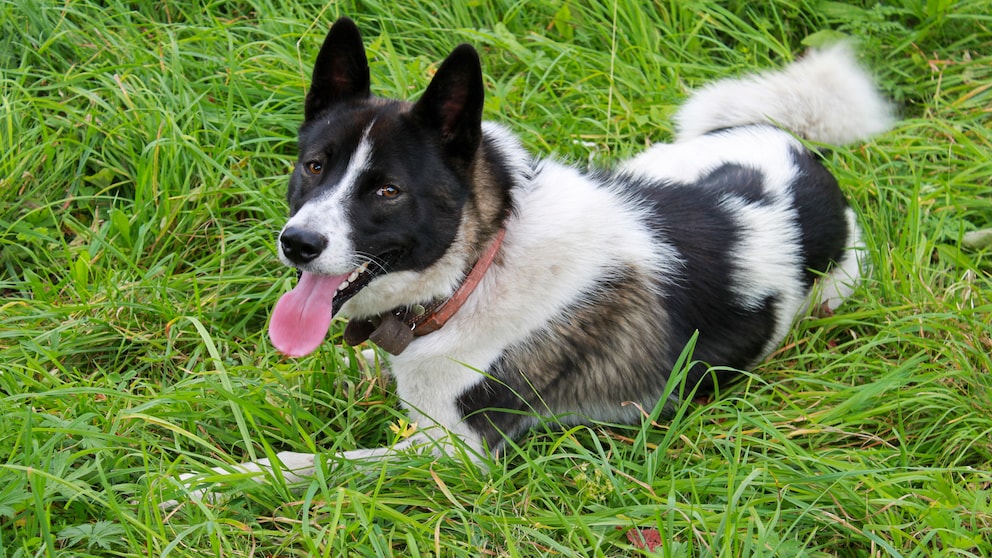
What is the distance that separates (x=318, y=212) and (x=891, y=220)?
2.60 m

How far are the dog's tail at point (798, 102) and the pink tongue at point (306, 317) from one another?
82.2 inches

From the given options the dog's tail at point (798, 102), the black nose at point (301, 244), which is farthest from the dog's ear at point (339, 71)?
the dog's tail at point (798, 102)

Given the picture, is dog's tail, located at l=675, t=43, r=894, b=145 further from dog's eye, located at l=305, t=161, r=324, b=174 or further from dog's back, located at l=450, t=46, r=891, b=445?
dog's eye, located at l=305, t=161, r=324, b=174

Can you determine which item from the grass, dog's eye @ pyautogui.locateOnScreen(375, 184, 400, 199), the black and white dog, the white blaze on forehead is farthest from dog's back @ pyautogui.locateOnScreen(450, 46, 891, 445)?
the white blaze on forehead

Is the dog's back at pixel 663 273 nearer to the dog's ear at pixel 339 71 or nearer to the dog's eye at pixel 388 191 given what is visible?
the dog's eye at pixel 388 191

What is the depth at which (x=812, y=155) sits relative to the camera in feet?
12.4

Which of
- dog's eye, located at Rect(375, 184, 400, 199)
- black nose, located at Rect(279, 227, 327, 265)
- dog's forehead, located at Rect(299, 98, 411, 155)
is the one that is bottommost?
black nose, located at Rect(279, 227, 327, 265)

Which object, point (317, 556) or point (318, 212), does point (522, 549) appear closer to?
point (317, 556)

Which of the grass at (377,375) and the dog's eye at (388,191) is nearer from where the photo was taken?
the grass at (377,375)

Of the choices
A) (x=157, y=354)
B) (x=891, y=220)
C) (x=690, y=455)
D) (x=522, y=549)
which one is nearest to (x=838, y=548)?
(x=690, y=455)

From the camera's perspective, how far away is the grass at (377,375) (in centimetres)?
265

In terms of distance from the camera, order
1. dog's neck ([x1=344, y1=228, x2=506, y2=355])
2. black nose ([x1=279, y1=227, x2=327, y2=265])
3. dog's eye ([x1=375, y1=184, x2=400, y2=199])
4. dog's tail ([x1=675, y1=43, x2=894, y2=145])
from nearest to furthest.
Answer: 1. black nose ([x1=279, y1=227, x2=327, y2=265])
2. dog's eye ([x1=375, y1=184, x2=400, y2=199])
3. dog's neck ([x1=344, y1=228, x2=506, y2=355])
4. dog's tail ([x1=675, y1=43, x2=894, y2=145])

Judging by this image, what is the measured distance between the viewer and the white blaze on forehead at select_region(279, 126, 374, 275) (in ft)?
8.76

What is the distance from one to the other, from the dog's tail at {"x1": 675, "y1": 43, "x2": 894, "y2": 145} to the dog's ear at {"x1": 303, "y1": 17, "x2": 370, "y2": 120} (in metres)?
1.80
